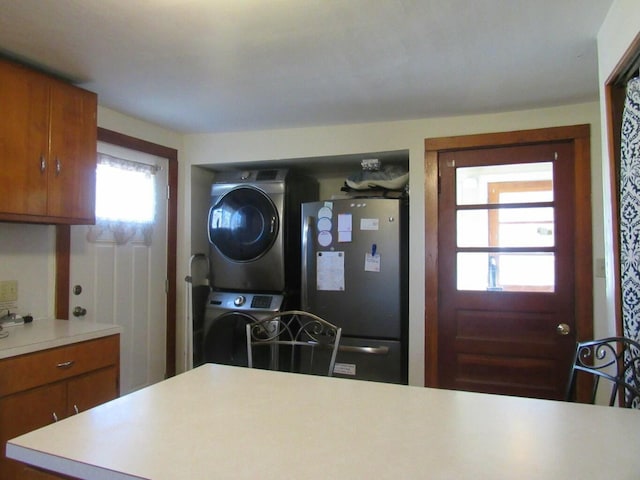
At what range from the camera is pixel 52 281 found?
242 cm

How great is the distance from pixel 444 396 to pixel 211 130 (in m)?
2.71

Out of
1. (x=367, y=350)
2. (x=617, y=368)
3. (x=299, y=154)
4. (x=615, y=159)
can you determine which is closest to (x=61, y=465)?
(x=617, y=368)

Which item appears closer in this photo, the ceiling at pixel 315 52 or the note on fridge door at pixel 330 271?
the ceiling at pixel 315 52

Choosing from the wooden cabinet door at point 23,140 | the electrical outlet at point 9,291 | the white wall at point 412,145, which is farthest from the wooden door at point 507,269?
the electrical outlet at point 9,291

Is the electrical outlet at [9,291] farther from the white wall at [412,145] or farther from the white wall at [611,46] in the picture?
the white wall at [611,46]

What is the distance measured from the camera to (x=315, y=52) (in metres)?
1.90

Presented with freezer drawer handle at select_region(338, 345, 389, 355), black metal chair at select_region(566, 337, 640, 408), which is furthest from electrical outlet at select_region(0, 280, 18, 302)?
black metal chair at select_region(566, 337, 640, 408)

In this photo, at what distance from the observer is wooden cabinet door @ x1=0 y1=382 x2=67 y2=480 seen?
5.44 feet

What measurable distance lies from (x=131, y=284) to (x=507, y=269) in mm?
2593

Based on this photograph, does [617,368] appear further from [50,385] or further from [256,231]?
[256,231]

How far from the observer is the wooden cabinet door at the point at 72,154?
2100 millimetres

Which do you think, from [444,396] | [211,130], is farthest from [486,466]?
[211,130]

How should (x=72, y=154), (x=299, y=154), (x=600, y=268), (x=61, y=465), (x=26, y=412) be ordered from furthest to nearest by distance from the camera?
(x=299, y=154) → (x=600, y=268) → (x=72, y=154) → (x=26, y=412) → (x=61, y=465)

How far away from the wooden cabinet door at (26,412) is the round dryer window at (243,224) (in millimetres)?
1546
